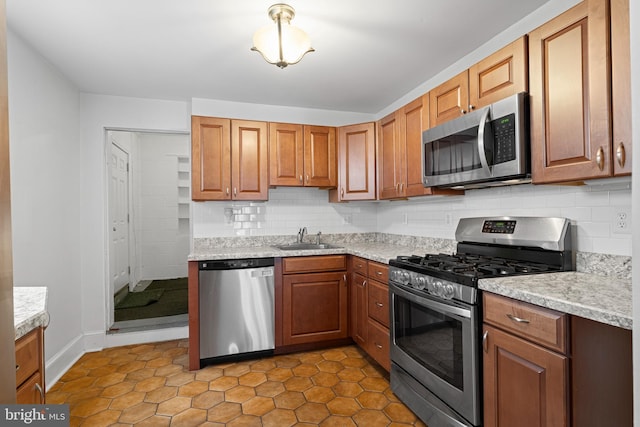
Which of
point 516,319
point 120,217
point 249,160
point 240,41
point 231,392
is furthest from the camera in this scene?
point 120,217

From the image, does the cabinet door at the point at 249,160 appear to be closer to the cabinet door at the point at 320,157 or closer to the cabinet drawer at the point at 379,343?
the cabinet door at the point at 320,157

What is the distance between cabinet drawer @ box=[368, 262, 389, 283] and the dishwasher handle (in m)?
0.86

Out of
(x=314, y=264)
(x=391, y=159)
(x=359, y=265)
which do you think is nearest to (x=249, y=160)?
(x=314, y=264)

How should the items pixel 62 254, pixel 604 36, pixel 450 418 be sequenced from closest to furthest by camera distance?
1. pixel 604 36
2. pixel 450 418
3. pixel 62 254

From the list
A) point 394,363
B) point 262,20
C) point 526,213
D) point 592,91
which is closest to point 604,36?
point 592,91

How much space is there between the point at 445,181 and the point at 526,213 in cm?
53

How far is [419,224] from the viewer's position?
3.25m

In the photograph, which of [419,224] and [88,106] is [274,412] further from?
[88,106]

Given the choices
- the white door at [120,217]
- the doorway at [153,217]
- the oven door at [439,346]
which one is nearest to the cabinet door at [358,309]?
the oven door at [439,346]

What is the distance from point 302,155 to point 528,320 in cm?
249

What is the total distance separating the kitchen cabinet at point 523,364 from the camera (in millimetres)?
1283

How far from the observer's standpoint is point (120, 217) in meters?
4.72

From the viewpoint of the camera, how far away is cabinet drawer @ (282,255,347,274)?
9.86 ft

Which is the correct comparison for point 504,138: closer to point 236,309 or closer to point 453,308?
point 453,308
